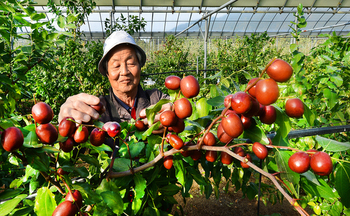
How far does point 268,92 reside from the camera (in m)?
0.43

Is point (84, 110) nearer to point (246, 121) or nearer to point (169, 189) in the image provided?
point (169, 189)

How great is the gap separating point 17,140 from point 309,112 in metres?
0.67

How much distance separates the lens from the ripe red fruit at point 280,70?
1.41 ft

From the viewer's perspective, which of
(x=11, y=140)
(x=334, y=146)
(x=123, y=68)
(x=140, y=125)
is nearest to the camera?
(x=11, y=140)

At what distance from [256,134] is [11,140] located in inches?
21.7

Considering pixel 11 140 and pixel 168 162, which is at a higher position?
pixel 11 140

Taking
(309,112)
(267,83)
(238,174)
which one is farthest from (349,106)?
(267,83)

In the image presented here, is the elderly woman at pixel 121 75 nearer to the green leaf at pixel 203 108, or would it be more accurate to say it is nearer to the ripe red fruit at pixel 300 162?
the green leaf at pixel 203 108

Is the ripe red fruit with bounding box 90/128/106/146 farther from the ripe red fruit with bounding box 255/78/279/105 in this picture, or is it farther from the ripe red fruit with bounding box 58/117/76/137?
the ripe red fruit with bounding box 255/78/279/105

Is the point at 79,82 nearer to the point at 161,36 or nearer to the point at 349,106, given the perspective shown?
the point at 349,106

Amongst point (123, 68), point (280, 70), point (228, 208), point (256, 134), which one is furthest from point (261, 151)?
point (228, 208)

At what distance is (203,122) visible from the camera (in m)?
0.70

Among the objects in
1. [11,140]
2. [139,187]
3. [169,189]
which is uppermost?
[11,140]

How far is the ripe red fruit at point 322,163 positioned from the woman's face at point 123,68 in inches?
54.4
